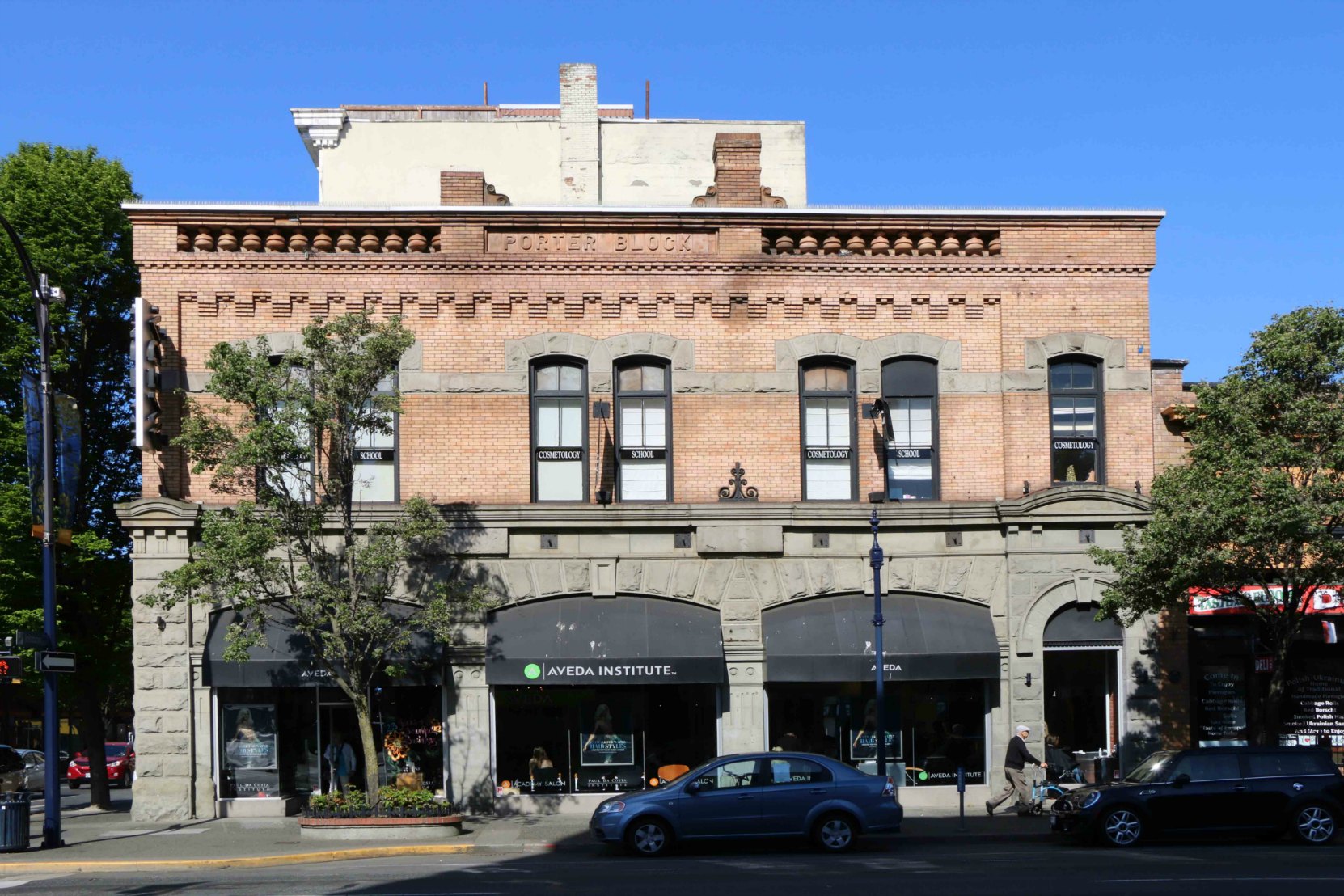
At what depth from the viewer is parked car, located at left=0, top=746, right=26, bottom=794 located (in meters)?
37.0

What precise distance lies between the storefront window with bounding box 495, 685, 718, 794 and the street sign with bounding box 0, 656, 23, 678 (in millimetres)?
7778

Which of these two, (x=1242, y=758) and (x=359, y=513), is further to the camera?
(x=359, y=513)

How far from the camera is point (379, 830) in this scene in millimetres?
21969

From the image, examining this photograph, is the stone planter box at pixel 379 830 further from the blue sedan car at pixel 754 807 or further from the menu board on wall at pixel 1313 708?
the menu board on wall at pixel 1313 708

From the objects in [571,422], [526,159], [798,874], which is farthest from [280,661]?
[526,159]

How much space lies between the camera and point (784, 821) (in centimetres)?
1991

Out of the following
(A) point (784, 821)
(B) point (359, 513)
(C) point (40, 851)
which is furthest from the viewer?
(B) point (359, 513)

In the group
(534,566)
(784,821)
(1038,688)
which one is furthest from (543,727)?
(1038,688)

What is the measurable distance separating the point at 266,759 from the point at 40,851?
421 cm

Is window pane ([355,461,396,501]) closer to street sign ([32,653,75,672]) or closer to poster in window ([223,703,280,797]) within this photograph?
poster in window ([223,703,280,797])

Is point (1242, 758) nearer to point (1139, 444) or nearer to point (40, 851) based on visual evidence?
point (1139, 444)

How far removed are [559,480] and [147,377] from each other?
7.09m

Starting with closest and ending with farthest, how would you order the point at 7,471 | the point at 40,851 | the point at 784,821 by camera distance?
the point at 784,821 < the point at 40,851 < the point at 7,471

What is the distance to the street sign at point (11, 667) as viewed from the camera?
23.2 meters
